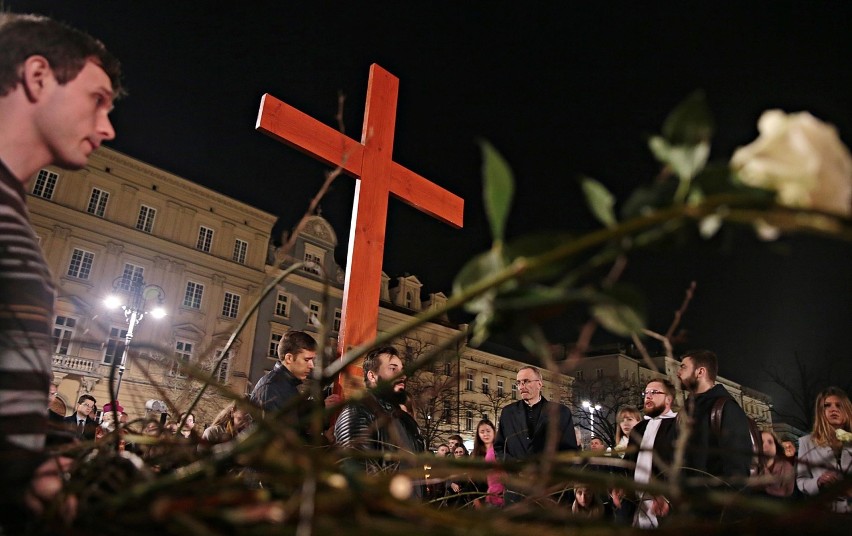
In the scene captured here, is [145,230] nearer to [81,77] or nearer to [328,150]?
[328,150]

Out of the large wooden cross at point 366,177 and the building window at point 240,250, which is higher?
the building window at point 240,250

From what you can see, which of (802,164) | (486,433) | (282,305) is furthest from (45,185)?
(802,164)

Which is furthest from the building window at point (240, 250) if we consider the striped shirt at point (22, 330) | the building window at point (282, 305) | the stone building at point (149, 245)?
the striped shirt at point (22, 330)

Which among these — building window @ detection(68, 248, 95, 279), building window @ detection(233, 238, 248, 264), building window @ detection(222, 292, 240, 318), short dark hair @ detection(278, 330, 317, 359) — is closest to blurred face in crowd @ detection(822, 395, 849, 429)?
short dark hair @ detection(278, 330, 317, 359)

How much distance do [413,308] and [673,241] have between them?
126 ft

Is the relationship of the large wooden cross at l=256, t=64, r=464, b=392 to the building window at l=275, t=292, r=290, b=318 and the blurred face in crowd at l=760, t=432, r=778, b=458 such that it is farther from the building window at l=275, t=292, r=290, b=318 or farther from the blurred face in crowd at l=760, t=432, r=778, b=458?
the building window at l=275, t=292, r=290, b=318

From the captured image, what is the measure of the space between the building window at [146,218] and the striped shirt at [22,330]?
99.7 ft

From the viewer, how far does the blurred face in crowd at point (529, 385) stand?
5.28m

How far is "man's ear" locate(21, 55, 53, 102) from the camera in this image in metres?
0.99

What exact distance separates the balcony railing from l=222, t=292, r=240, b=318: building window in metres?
7.97

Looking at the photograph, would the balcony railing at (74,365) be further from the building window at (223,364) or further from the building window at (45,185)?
the building window at (45,185)

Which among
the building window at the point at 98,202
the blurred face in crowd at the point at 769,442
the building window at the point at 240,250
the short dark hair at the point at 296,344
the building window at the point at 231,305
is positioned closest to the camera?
the short dark hair at the point at 296,344

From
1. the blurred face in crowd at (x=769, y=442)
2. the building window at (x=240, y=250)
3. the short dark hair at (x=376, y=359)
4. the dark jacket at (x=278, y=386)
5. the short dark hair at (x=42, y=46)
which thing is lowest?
the blurred face in crowd at (x=769, y=442)

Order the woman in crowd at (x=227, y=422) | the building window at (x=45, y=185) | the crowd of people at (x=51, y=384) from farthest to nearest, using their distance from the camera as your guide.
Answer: the building window at (x=45, y=185) → the woman in crowd at (x=227, y=422) → the crowd of people at (x=51, y=384)
